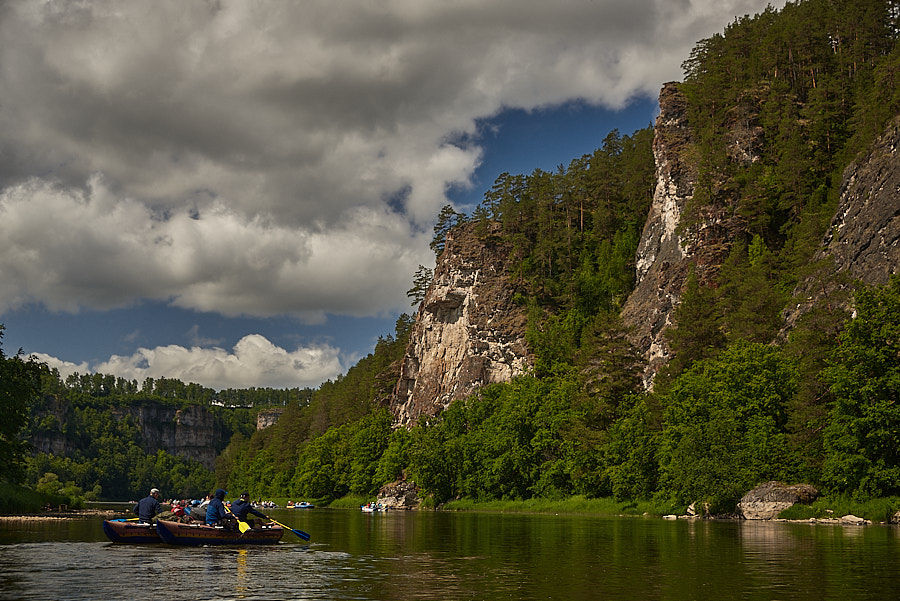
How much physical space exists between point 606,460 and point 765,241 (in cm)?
4015

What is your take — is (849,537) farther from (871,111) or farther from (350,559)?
(871,111)

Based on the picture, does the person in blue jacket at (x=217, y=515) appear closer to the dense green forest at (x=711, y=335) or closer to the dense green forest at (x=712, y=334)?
the dense green forest at (x=711, y=335)

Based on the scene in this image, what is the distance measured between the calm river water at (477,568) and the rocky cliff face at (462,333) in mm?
93713

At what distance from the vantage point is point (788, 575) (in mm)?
24812

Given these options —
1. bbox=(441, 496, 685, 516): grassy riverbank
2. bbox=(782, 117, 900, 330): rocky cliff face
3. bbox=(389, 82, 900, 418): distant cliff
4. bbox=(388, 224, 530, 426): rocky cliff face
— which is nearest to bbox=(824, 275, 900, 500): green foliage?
bbox=(782, 117, 900, 330): rocky cliff face

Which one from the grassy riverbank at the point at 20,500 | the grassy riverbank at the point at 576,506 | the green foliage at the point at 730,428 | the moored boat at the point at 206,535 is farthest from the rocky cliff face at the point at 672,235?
the grassy riverbank at the point at 20,500

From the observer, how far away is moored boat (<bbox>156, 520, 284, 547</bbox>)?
3844 cm

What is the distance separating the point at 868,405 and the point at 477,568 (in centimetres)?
3758

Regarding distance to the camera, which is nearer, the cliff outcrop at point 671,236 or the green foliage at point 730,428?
the green foliage at point 730,428

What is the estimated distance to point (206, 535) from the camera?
128 feet

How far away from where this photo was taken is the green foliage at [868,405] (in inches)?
2065

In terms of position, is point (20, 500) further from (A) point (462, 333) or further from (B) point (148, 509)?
(A) point (462, 333)

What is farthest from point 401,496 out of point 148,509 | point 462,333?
point 148,509

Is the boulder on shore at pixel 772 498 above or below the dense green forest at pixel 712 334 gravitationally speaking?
below
